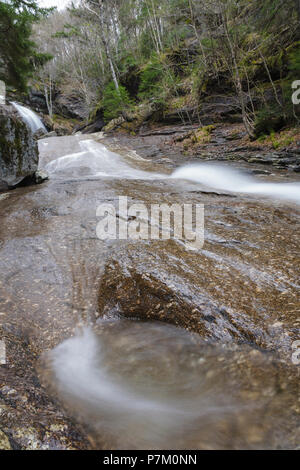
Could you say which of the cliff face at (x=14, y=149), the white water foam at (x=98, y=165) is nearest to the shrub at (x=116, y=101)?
the white water foam at (x=98, y=165)

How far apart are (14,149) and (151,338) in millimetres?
6764

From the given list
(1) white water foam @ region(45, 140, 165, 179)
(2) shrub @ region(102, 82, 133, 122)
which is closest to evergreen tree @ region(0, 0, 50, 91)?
(1) white water foam @ region(45, 140, 165, 179)

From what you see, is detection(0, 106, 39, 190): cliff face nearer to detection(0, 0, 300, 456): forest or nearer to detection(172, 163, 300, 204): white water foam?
detection(0, 0, 300, 456): forest

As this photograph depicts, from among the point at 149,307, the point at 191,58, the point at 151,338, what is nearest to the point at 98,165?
the point at 149,307

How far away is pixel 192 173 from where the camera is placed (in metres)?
8.94

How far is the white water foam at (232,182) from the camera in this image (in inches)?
233

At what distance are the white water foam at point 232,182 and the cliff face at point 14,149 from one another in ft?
15.5

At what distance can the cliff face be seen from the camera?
21.3 ft

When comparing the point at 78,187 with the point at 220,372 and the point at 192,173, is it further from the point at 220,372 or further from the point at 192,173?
the point at 220,372

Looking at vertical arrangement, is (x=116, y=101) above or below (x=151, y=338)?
above

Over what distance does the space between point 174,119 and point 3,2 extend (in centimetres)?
1055

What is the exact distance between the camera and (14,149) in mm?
6730

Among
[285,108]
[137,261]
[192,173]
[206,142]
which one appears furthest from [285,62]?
[137,261]

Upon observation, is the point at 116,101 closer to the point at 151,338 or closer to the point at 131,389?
the point at 151,338
